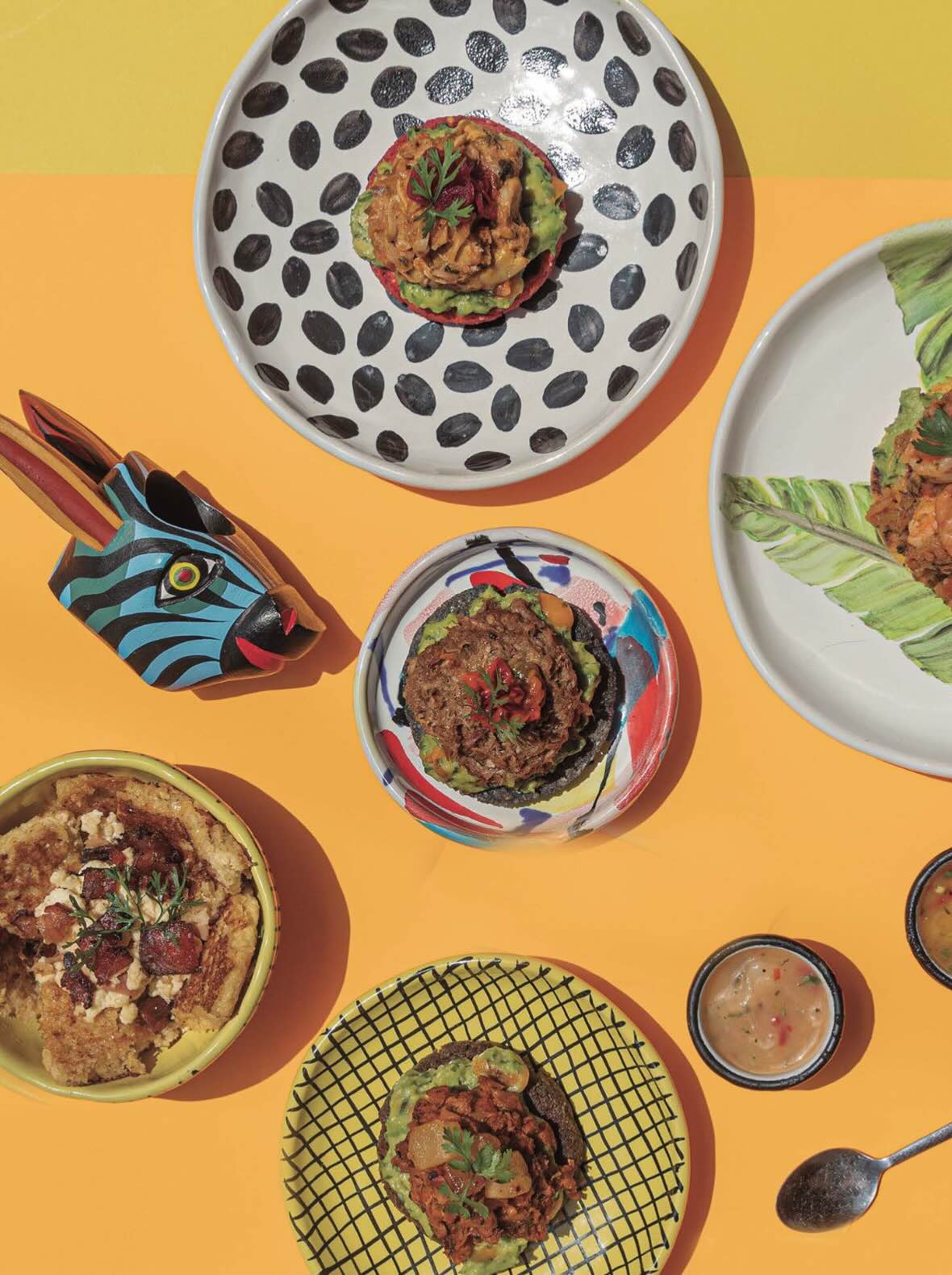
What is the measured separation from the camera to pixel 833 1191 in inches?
133

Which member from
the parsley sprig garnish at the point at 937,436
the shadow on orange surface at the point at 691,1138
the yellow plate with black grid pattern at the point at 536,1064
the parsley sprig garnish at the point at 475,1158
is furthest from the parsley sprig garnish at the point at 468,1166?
the parsley sprig garnish at the point at 937,436

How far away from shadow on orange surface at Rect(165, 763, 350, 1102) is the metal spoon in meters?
1.65

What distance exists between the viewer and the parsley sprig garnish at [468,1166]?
2945 mm

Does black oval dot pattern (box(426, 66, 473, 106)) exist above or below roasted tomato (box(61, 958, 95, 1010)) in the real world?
above

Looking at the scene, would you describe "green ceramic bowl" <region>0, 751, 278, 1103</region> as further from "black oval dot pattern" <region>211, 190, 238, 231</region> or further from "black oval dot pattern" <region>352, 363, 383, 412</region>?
"black oval dot pattern" <region>211, 190, 238, 231</region>

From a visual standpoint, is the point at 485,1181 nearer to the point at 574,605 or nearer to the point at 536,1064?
the point at 536,1064

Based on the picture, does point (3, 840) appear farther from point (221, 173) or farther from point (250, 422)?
point (221, 173)

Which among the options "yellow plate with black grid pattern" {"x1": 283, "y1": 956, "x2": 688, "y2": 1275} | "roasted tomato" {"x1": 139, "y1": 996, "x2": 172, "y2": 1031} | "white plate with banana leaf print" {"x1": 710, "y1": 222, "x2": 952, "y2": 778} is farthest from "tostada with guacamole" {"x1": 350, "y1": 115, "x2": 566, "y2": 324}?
"roasted tomato" {"x1": 139, "y1": 996, "x2": 172, "y2": 1031}

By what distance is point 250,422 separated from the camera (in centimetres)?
358

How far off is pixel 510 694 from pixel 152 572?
44.3 inches

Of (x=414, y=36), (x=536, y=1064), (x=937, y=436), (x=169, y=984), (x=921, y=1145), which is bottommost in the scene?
(x=169, y=984)

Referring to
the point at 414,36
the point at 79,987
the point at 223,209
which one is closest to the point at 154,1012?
the point at 79,987

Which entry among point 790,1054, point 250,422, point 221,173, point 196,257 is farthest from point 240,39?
point 790,1054

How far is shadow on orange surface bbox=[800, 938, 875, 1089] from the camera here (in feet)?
11.3
